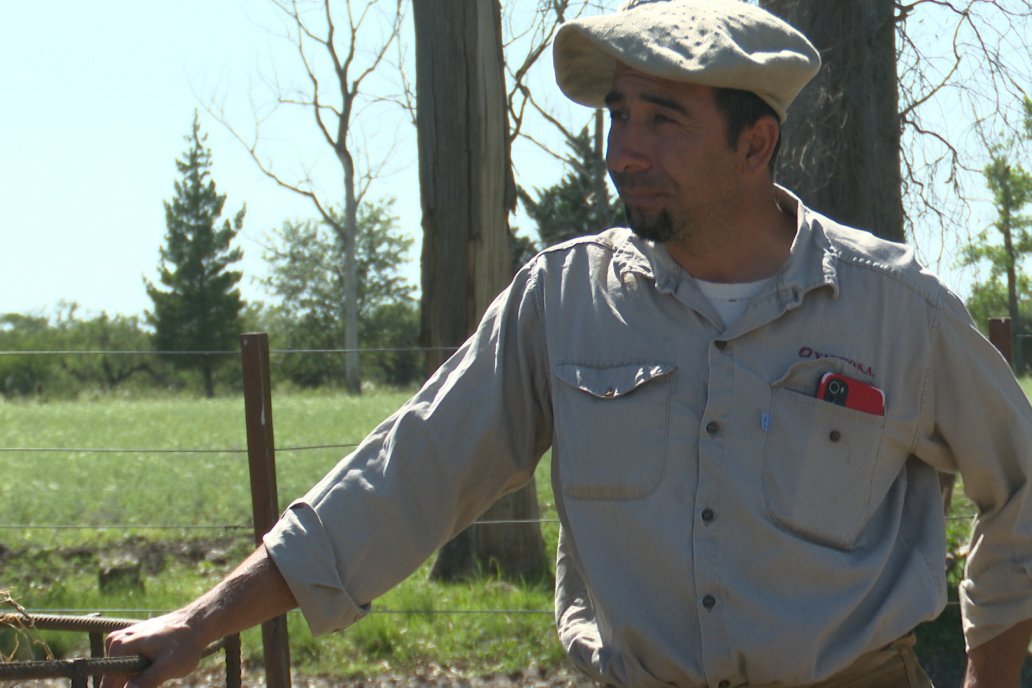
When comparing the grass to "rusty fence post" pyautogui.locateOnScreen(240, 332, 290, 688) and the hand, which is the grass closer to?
"rusty fence post" pyautogui.locateOnScreen(240, 332, 290, 688)

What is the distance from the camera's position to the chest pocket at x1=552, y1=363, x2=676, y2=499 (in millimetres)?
1965

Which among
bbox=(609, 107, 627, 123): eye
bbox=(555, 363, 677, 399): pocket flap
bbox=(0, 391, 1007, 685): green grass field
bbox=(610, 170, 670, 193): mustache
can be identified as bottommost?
bbox=(0, 391, 1007, 685): green grass field

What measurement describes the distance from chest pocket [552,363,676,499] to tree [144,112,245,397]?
51.9m

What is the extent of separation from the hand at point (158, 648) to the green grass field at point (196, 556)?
1424 mm

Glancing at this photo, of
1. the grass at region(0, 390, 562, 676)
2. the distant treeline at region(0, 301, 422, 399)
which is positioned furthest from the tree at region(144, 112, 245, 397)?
the grass at region(0, 390, 562, 676)

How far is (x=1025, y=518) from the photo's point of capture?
211 centimetres

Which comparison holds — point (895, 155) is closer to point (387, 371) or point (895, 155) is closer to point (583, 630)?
point (583, 630)

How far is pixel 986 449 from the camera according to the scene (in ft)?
6.79

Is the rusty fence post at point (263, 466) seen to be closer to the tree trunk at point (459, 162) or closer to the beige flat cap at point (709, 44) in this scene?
the tree trunk at point (459, 162)

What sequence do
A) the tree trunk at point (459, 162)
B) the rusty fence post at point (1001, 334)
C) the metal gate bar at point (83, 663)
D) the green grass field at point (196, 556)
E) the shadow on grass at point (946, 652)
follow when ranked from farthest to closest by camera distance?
the tree trunk at point (459, 162)
the green grass field at point (196, 556)
the shadow on grass at point (946, 652)
the rusty fence post at point (1001, 334)
the metal gate bar at point (83, 663)

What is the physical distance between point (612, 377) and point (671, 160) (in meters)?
0.35

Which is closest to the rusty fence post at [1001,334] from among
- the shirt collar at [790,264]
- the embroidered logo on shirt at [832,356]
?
the shirt collar at [790,264]

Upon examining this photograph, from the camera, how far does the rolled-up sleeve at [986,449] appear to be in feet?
6.70

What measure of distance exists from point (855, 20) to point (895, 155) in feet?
2.22
